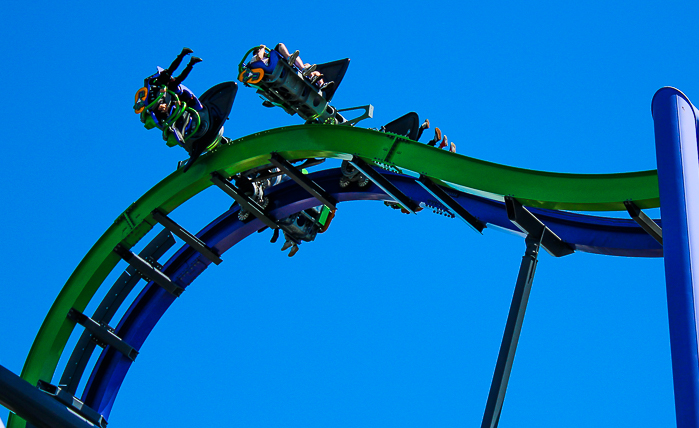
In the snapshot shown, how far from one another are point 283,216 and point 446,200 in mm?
2519

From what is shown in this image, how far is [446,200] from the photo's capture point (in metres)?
7.48

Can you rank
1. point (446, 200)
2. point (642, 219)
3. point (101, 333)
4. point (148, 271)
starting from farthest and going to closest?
point (101, 333), point (148, 271), point (446, 200), point (642, 219)

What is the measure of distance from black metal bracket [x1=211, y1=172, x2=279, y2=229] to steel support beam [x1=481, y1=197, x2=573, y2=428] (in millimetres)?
3328

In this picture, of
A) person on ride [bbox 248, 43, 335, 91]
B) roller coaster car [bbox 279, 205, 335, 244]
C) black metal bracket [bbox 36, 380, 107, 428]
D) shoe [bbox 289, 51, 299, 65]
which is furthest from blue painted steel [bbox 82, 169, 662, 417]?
shoe [bbox 289, 51, 299, 65]

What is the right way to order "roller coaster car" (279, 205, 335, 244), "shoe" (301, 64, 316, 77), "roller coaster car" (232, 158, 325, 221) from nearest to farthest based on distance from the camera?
"shoe" (301, 64, 316, 77) < "roller coaster car" (232, 158, 325, 221) < "roller coaster car" (279, 205, 335, 244)

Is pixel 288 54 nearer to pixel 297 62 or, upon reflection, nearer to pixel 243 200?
pixel 297 62

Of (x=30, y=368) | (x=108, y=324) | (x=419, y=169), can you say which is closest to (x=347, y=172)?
(x=419, y=169)

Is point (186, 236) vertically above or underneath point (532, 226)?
above

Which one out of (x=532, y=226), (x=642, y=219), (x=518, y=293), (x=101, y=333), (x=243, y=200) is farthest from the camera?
(x=101, y=333)

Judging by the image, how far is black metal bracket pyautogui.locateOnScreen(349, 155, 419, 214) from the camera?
7.94 m

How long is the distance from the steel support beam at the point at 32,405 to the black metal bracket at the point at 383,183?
5.00m

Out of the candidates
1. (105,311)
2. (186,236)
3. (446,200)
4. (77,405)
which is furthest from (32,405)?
(105,311)

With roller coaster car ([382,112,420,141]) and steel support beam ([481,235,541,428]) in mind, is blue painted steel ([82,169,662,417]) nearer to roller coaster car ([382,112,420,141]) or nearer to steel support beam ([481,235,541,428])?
roller coaster car ([382,112,420,141])

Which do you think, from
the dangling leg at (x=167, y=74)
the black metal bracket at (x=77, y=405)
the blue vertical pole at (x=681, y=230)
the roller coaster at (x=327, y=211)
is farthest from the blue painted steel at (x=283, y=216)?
the blue vertical pole at (x=681, y=230)
